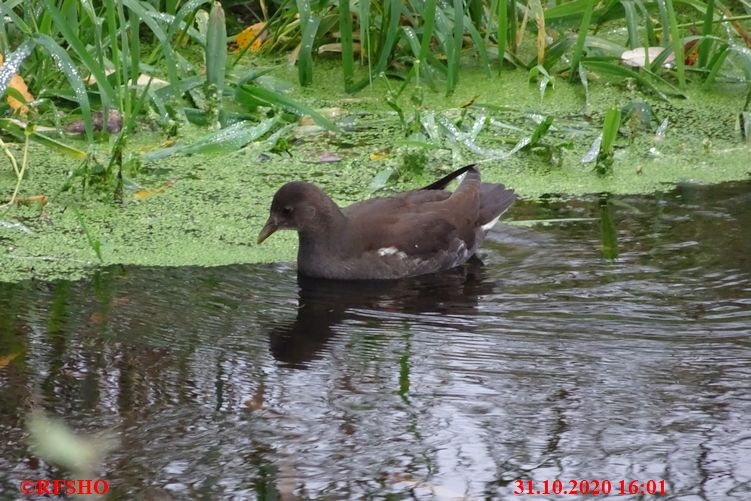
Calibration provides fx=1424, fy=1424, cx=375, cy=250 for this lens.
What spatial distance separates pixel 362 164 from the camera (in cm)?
670

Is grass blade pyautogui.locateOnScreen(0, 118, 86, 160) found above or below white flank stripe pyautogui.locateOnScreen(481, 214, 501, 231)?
above

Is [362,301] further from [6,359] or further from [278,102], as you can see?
[278,102]

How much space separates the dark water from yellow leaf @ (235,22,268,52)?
2452mm

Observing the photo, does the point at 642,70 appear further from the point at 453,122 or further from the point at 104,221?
the point at 104,221

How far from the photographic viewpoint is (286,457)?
387 cm

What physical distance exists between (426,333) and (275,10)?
374 cm

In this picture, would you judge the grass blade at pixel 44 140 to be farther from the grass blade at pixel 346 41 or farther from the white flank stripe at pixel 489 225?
the white flank stripe at pixel 489 225

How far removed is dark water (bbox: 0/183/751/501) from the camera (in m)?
3.81

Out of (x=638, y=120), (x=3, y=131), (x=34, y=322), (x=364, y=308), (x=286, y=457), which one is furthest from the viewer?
(x=638, y=120)

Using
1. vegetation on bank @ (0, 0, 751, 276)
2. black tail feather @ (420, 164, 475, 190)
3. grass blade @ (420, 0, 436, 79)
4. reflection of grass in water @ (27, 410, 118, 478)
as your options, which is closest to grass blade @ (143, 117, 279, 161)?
vegetation on bank @ (0, 0, 751, 276)

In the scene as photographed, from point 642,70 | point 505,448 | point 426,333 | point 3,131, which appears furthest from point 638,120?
point 505,448

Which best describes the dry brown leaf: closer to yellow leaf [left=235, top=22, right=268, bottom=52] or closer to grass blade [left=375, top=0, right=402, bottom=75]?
grass blade [left=375, top=0, right=402, bottom=75]

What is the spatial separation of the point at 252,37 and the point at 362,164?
1.57 m

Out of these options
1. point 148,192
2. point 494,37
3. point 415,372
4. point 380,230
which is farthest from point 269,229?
point 494,37
